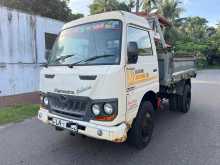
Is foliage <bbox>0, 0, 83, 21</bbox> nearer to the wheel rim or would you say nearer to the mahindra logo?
the mahindra logo

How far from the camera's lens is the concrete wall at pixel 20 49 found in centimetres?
925

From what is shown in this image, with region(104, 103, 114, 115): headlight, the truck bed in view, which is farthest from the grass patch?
the truck bed

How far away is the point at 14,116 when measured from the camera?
6.38 meters

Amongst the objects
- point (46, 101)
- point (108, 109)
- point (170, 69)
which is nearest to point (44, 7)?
point (170, 69)

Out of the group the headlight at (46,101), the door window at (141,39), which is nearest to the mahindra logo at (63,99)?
the headlight at (46,101)

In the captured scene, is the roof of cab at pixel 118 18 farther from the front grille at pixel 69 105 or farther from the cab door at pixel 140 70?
the front grille at pixel 69 105

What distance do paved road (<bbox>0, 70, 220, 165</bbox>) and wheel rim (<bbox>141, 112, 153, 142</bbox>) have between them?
0.22m

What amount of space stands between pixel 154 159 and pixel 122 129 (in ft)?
3.20

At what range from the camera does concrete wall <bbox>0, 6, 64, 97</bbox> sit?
9248mm

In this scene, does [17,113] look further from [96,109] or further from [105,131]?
[105,131]

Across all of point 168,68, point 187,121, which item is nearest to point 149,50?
point 168,68

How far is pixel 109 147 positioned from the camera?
4.14 metres

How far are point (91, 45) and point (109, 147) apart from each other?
6.35ft

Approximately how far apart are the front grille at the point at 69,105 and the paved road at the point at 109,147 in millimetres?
824
